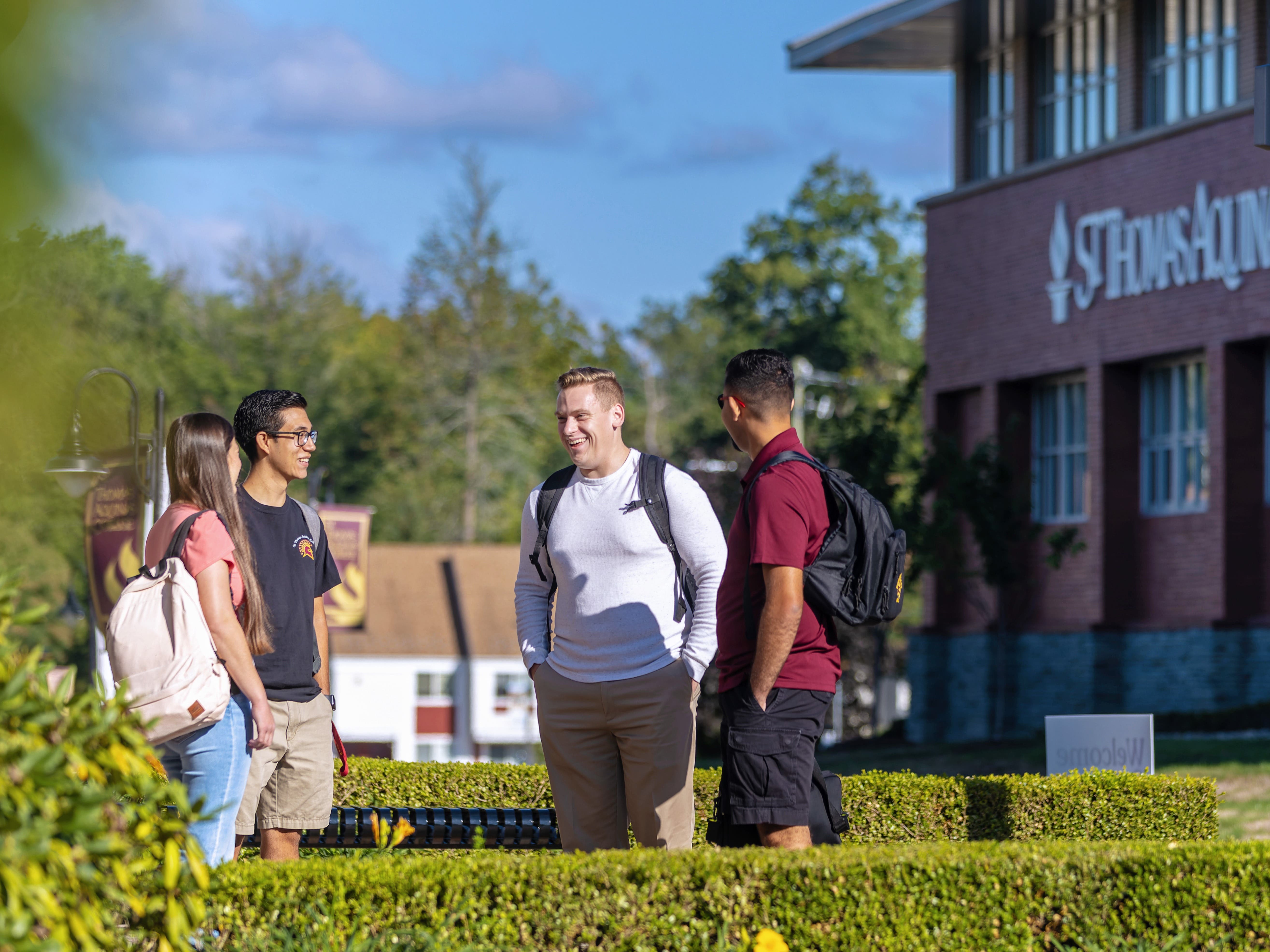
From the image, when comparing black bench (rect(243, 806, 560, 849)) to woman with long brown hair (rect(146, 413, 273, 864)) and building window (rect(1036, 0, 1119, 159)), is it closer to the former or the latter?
woman with long brown hair (rect(146, 413, 273, 864))

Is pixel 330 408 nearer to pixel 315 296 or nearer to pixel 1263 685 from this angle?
pixel 315 296

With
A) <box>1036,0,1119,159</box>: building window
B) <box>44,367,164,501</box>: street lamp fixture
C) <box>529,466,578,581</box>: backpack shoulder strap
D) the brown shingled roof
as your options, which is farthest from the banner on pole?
<box>529,466,578,581</box>: backpack shoulder strap

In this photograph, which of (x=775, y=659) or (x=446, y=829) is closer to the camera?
(x=775, y=659)

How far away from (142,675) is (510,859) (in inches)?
50.0

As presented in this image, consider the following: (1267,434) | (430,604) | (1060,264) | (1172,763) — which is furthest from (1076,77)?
(430,604)

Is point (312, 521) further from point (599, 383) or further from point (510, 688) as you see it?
point (510, 688)

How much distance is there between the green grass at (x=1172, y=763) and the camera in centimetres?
1477

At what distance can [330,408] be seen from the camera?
63.3m

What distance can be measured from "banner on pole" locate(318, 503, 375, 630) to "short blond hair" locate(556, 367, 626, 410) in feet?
90.0

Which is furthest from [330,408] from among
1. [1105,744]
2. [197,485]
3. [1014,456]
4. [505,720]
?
[197,485]

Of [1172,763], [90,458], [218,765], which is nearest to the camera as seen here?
[218,765]

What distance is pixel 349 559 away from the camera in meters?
34.0

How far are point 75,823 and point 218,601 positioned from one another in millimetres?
1987

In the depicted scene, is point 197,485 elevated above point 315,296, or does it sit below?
below
